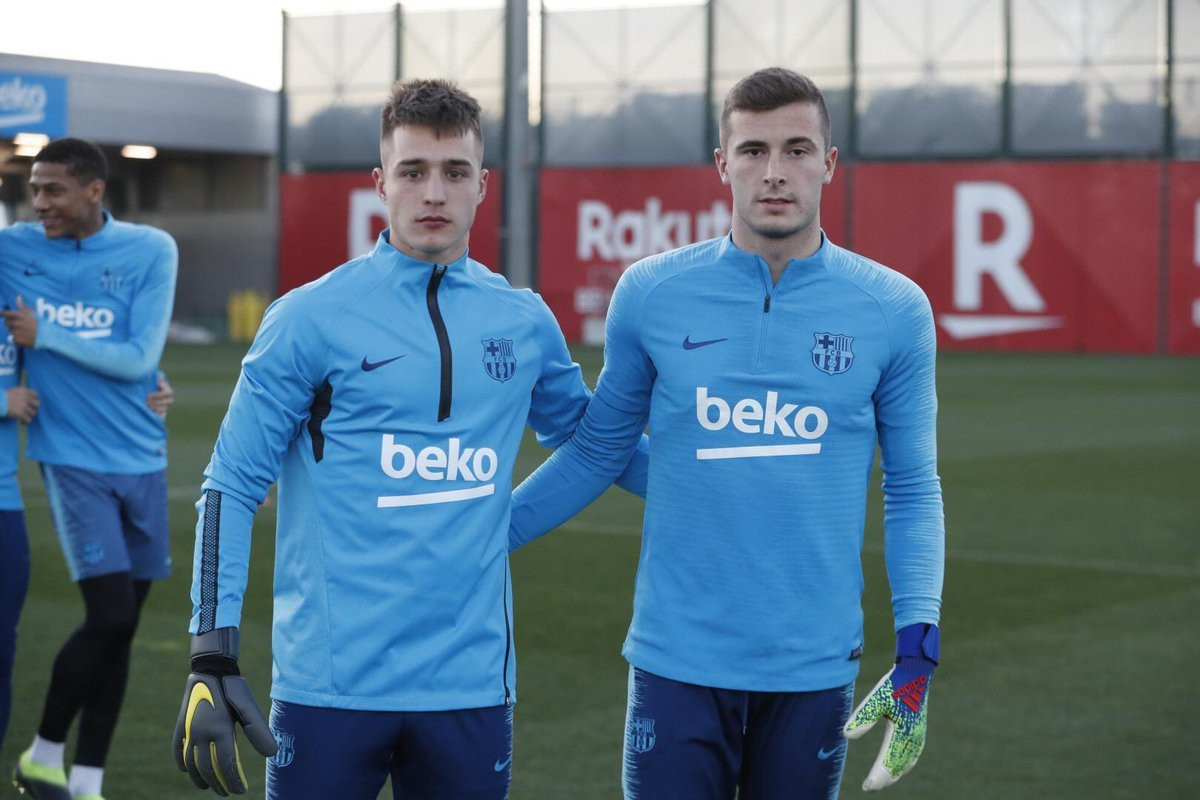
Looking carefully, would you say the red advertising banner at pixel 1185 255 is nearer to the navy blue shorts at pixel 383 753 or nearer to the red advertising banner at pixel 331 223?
the red advertising banner at pixel 331 223

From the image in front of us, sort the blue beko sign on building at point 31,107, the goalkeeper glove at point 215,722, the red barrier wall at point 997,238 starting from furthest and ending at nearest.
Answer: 1. the red barrier wall at point 997,238
2. the blue beko sign on building at point 31,107
3. the goalkeeper glove at point 215,722

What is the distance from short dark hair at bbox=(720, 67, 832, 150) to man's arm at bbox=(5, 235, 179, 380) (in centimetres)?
282

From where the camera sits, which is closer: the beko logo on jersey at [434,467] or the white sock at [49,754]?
the beko logo on jersey at [434,467]

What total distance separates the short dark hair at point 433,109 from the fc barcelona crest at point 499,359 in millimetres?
432

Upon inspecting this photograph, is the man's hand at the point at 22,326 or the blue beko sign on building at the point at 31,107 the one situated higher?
the blue beko sign on building at the point at 31,107

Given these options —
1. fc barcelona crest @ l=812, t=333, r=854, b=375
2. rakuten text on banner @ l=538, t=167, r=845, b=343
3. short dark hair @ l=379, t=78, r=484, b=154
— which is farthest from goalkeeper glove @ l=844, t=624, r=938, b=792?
rakuten text on banner @ l=538, t=167, r=845, b=343

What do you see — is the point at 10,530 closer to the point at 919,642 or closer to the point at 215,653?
the point at 215,653

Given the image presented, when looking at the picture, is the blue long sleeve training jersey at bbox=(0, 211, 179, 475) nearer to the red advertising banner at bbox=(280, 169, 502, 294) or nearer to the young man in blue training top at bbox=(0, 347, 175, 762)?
the young man in blue training top at bbox=(0, 347, 175, 762)

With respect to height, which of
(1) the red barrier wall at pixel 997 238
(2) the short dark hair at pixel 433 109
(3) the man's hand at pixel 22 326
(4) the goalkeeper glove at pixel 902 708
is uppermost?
(1) the red barrier wall at pixel 997 238

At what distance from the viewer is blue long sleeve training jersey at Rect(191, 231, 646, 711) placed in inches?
137

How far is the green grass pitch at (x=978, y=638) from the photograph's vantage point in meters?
6.46

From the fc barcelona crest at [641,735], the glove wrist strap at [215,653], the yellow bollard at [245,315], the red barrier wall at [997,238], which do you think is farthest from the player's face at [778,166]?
the yellow bollard at [245,315]

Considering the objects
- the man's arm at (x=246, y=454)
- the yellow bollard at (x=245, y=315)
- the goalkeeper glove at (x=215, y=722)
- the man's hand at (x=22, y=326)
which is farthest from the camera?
the yellow bollard at (x=245, y=315)

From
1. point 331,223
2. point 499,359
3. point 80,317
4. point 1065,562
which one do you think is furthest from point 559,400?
point 331,223
